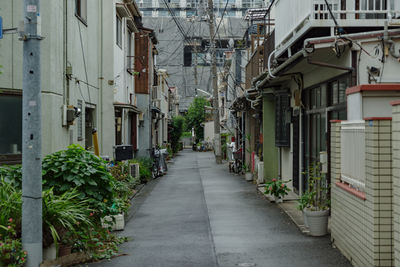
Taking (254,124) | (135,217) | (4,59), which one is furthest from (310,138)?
(254,124)

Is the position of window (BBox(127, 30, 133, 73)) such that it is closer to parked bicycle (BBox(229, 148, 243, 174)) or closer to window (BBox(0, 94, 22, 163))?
parked bicycle (BBox(229, 148, 243, 174))

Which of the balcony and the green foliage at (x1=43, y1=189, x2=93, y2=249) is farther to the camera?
the balcony

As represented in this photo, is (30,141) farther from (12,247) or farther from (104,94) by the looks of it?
(104,94)

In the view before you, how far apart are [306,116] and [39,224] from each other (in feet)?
27.7

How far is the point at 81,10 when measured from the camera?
12883 millimetres

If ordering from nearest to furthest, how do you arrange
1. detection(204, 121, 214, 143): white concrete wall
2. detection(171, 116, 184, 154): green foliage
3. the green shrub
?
the green shrub < detection(171, 116, 184, 154): green foliage < detection(204, 121, 214, 143): white concrete wall

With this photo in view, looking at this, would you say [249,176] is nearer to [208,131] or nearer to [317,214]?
[317,214]

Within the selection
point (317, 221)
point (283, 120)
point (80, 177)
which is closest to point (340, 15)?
point (317, 221)

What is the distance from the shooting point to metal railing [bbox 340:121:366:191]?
6133 mm

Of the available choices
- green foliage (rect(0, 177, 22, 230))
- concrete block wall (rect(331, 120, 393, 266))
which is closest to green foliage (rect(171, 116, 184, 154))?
green foliage (rect(0, 177, 22, 230))

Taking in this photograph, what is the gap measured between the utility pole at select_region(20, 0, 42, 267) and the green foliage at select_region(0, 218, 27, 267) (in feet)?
0.28

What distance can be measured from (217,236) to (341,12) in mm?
4674

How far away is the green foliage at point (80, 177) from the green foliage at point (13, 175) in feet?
1.24

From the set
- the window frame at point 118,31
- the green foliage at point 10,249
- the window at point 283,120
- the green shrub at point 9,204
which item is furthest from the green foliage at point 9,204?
the window frame at point 118,31
